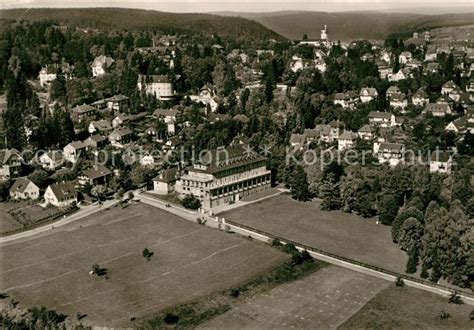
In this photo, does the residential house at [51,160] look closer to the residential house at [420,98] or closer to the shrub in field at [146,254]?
the shrub in field at [146,254]

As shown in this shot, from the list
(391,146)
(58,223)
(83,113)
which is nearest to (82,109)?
(83,113)

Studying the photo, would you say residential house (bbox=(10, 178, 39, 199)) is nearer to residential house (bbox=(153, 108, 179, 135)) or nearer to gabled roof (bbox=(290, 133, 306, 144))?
residential house (bbox=(153, 108, 179, 135))

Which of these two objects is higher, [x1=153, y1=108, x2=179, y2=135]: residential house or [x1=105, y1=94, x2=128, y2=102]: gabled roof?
[x1=105, y1=94, x2=128, y2=102]: gabled roof

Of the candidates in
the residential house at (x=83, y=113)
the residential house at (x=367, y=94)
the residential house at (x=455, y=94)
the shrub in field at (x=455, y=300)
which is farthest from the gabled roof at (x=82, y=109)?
the shrub in field at (x=455, y=300)

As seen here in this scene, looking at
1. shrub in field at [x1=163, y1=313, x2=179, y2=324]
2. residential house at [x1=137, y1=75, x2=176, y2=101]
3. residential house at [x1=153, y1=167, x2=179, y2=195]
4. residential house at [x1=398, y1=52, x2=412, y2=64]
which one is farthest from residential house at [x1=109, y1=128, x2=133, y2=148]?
residential house at [x1=398, y1=52, x2=412, y2=64]

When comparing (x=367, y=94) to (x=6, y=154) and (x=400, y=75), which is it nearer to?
(x=400, y=75)

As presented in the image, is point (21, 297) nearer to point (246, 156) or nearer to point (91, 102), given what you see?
point (246, 156)

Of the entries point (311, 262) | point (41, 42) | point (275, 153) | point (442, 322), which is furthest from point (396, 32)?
point (41, 42)
